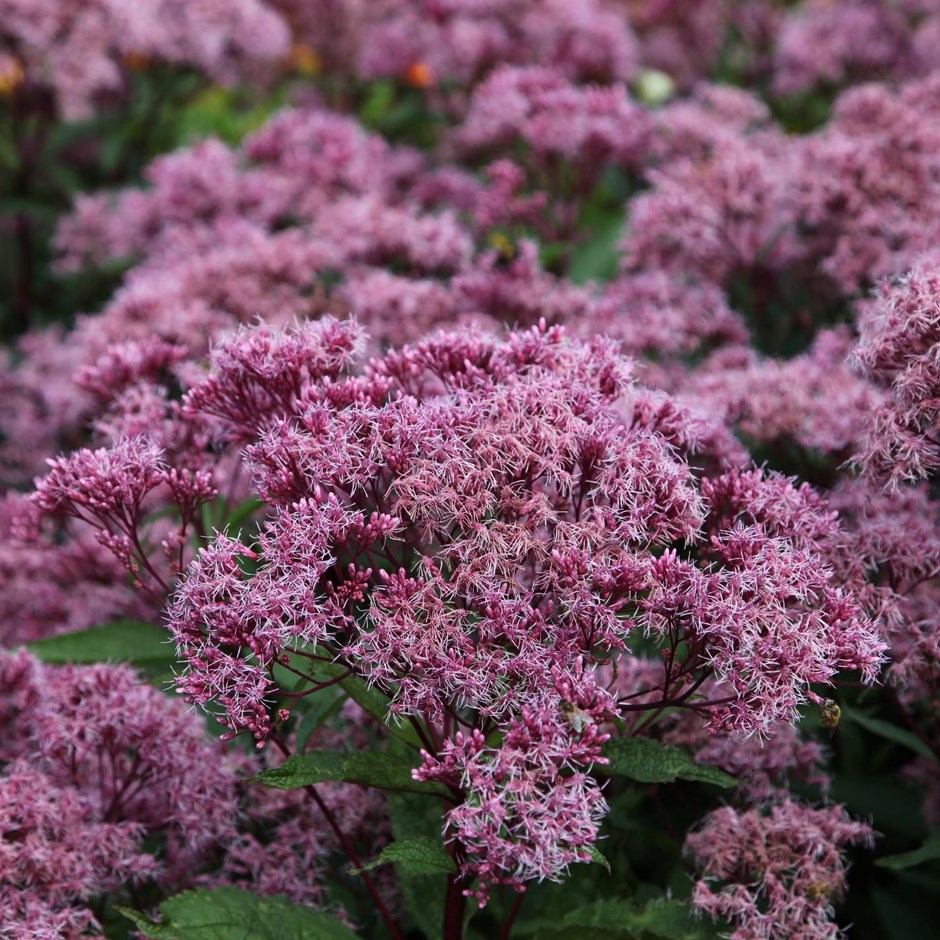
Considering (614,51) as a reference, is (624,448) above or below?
below

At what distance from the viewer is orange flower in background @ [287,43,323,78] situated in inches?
211

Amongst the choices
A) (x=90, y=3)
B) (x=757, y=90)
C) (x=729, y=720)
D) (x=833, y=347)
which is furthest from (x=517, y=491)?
(x=757, y=90)

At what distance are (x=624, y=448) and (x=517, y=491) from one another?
20cm

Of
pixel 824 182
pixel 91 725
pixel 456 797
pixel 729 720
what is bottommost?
pixel 91 725

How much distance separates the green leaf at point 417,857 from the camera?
1.70m

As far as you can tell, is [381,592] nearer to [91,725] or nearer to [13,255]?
[91,725]

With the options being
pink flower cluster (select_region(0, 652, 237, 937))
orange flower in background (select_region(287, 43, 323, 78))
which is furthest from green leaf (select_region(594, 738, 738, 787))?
orange flower in background (select_region(287, 43, 323, 78))

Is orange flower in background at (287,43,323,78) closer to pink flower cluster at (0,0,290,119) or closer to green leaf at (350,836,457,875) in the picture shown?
pink flower cluster at (0,0,290,119)

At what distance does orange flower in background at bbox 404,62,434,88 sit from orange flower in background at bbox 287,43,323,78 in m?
0.57

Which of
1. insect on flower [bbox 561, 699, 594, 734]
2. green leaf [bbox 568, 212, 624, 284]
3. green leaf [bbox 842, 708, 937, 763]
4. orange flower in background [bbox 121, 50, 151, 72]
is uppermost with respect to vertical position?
orange flower in background [bbox 121, 50, 151, 72]

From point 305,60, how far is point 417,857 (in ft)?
16.6

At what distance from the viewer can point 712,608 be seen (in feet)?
5.83

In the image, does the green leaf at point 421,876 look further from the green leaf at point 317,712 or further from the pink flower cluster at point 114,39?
the pink flower cluster at point 114,39

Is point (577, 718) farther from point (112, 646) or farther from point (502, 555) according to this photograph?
point (112, 646)
